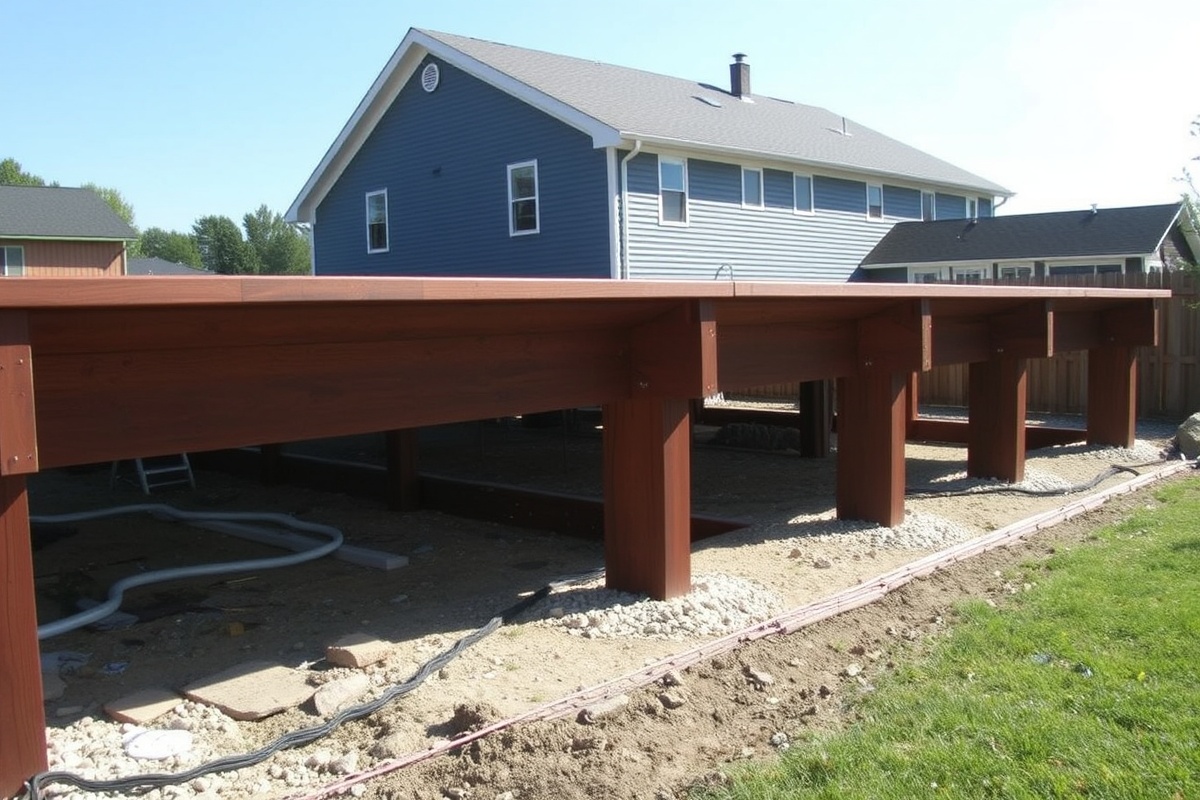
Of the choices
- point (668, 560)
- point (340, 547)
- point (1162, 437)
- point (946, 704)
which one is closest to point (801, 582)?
point (668, 560)

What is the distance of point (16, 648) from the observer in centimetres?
317

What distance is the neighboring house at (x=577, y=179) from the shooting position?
18281 mm

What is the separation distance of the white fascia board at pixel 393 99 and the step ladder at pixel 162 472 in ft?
29.4

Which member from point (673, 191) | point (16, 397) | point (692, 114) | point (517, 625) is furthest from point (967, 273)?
point (16, 397)

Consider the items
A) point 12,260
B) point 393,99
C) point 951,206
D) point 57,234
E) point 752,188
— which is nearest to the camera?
point 752,188

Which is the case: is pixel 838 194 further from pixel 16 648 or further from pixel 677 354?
pixel 16 648

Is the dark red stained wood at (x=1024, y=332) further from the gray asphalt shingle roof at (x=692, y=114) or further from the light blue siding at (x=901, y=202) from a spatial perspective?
the light blue siding at (x=901, y=202)

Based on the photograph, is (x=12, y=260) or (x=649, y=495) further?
(x=12, y=260)

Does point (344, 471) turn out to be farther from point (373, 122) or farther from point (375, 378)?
point (373, 122)

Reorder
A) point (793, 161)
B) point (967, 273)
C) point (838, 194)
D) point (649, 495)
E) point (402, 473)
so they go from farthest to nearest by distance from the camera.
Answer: point (967, 273), point (838, 194), point (793, 161), point (402, 473), point (649, 495)

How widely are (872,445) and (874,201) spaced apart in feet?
62.2

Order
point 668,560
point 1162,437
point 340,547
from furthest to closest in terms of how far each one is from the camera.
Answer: point 1162,437, point 340,547, point 668,560

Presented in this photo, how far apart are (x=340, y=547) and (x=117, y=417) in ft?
13.3

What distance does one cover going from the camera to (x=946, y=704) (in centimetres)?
398
